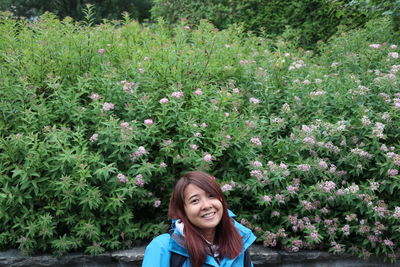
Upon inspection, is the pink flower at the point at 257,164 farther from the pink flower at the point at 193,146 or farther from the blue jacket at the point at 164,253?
the blue jacket at the point at 164,253

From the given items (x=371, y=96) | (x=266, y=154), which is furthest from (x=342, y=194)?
(x=371, y=96)

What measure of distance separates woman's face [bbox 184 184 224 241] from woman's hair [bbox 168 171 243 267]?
0.07 feet

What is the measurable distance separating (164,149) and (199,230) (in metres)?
1.35

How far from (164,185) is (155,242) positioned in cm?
149

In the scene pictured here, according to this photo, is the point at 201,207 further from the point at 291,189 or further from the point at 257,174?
the point at 291,189

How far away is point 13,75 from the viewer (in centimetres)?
437

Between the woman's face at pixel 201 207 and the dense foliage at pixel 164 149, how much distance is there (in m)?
1.11

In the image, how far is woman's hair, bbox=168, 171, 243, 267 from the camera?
226 cm

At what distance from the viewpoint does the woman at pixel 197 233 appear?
89.0 inches

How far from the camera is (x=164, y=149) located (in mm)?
3633

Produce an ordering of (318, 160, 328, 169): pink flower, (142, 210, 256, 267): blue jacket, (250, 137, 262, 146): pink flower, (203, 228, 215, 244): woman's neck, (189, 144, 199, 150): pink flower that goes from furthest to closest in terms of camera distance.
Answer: (250, 137, 262, 146): pink flower
(318, 160, 328, 169): pink flower
(189, 144, 199, 150): pink flower
(203, 228, 215, 244): woman's neck
(142, 210, 256, 267): blue jacket

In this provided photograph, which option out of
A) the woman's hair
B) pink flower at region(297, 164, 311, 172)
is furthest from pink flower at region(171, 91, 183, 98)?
the woman's hair

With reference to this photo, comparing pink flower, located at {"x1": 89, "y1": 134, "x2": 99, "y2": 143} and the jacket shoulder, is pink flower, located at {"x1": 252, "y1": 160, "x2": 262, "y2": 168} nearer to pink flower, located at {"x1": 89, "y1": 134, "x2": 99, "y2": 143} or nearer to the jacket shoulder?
pink flower, located at {"x1": 89, "y1": 134, "x2": 99, "y2": 143}

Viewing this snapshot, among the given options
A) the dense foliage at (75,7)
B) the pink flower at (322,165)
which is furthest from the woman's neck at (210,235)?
the dense foliage at (75,7)
